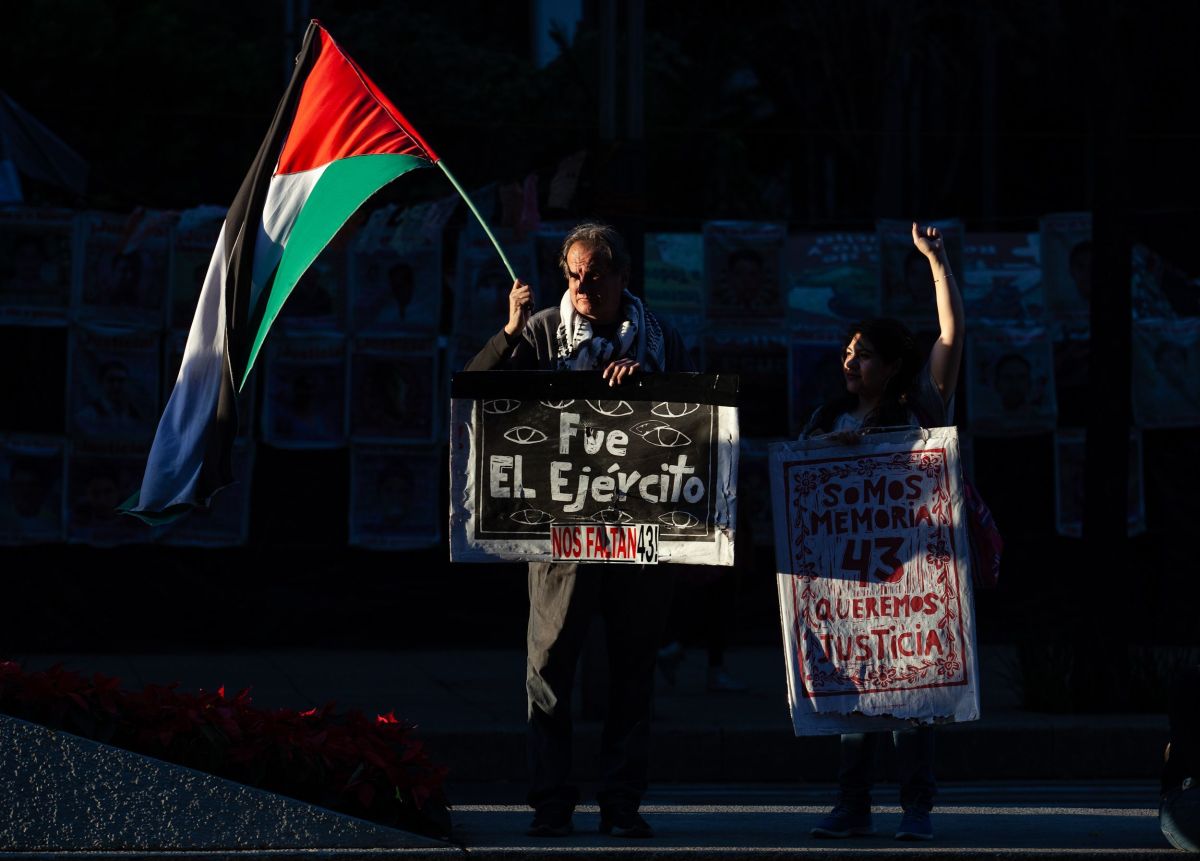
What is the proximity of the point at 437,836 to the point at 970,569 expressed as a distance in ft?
5.72

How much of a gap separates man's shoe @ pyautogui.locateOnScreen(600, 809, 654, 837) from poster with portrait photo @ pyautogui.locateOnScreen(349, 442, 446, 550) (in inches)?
236

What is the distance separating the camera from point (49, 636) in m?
11.6

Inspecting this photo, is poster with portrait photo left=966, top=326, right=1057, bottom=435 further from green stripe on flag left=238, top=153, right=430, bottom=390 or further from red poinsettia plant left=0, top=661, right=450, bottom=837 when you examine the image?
red poinsettia plant left=0, top=661, right=450, bottom=837

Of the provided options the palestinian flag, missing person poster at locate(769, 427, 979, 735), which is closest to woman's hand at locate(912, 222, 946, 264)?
missing person poster at locate(769, 427, 979, 735)

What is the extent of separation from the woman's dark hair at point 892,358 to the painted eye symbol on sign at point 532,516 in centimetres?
92

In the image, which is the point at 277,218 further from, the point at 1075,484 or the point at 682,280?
the point at 1075,484

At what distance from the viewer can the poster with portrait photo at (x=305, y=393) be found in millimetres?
11680

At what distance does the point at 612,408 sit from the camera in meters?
6.03

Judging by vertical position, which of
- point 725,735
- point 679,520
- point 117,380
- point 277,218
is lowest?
point 725,735

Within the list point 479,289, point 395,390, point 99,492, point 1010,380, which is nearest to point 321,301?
A: point 395,390

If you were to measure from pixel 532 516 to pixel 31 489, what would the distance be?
20.5 feet

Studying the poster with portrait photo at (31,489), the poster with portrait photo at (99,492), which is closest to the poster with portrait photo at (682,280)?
the poster with portrait photo at (99,492)

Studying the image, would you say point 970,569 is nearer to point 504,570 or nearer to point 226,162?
point 504,570

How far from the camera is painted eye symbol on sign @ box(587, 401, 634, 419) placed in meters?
6.02
